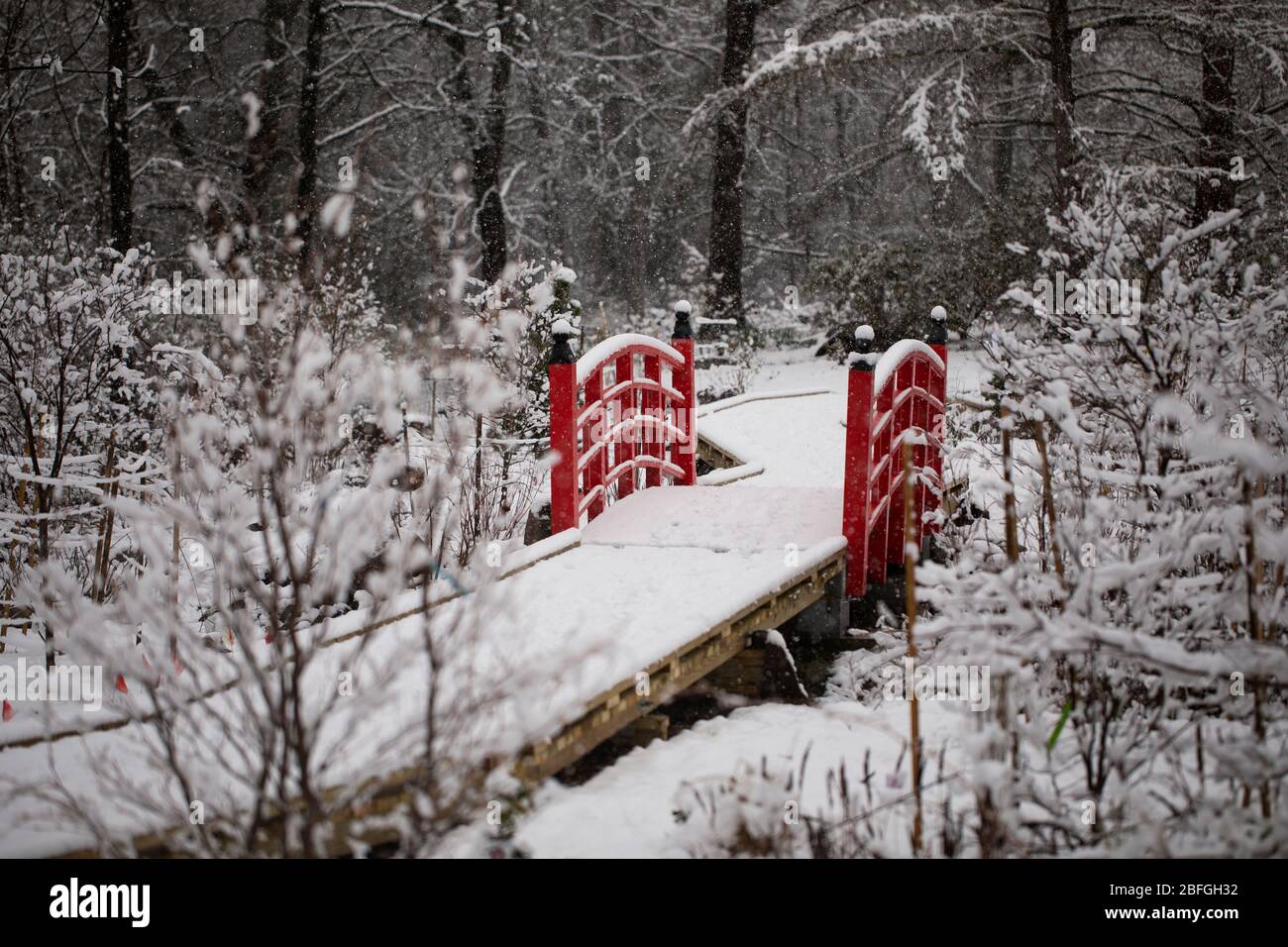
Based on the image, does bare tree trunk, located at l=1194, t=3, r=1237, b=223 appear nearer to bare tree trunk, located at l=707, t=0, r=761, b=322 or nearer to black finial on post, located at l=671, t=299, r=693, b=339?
black finial on post, located at l=671, t=299, r=693, b=339

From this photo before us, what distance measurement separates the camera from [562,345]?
19.5ft

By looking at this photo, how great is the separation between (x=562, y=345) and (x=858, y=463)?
76.5 inches

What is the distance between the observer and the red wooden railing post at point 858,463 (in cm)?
573

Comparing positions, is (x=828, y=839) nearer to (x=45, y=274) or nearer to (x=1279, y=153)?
(x=45, y=274)

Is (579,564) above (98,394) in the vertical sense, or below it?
below

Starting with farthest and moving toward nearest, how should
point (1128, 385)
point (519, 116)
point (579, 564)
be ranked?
point (519, 116) → point (579, 564) → point (1128, 385)

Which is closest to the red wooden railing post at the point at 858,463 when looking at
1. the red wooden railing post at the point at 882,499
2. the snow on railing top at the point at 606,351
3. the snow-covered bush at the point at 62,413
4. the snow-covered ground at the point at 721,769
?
the red wooden railing post at the point at 882,499

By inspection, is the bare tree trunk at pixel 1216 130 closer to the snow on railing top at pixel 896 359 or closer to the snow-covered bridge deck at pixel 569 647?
the snow on railing top at pixel 896 359

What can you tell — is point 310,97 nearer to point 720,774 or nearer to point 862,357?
point 862,357

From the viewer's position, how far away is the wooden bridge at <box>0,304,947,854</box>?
3582 millimetres

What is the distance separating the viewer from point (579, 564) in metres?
5.51

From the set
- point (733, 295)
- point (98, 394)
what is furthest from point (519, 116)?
point (98, 394)

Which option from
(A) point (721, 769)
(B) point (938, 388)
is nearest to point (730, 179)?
(B) point (938, 388)

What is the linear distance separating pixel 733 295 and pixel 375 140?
24.4 feet
